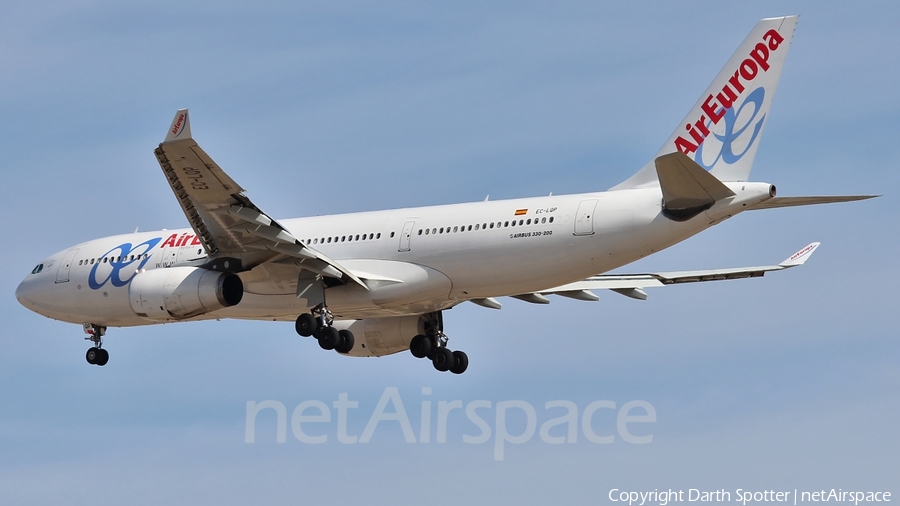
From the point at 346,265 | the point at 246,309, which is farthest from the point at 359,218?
the point at 246,309

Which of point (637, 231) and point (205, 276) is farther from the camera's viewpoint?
point (205, 276)

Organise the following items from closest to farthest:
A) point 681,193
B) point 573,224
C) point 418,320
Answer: point 681,193 → point 573,224 → point 418,320

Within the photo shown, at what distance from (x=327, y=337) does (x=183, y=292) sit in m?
3.51

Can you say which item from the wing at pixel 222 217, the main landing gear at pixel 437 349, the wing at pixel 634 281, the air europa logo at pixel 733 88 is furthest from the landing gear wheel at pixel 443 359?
the air europa logo at pixel 733 88

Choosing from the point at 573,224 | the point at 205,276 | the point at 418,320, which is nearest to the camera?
the point at 573,224

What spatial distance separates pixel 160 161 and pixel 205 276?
3453mm

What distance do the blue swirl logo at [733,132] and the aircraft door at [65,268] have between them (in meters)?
17.1

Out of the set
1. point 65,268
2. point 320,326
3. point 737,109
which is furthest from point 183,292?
point 737,109

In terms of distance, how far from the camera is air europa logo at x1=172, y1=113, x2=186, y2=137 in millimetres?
28516

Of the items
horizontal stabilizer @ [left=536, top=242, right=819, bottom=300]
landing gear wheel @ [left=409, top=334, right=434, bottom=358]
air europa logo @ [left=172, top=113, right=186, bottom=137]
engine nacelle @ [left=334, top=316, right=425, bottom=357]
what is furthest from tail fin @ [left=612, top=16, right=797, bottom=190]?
air europa logo @ [left=172, top=113, right=186, bottom=137]

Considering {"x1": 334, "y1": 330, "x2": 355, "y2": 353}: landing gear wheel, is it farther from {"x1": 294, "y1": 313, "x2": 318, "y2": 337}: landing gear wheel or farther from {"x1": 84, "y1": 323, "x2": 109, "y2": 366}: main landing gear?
{"x1": 84, "y1": 323, "x2": 109, "y2": 366}: main landing gear

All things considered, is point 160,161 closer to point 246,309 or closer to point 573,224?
point 246,309

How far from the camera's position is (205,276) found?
1249 inches

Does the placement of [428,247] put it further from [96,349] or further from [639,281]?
[96,349]
